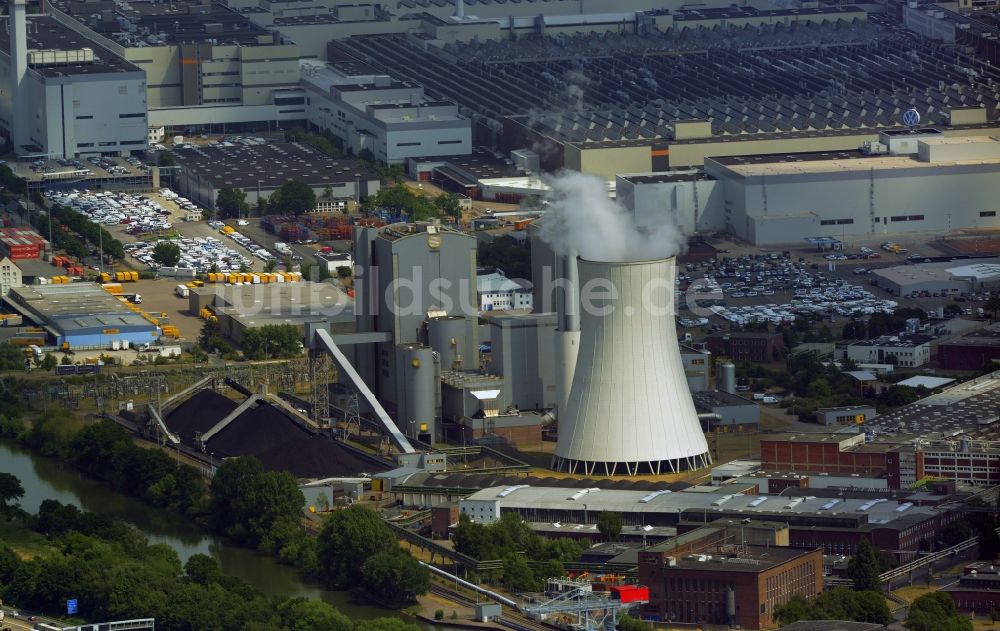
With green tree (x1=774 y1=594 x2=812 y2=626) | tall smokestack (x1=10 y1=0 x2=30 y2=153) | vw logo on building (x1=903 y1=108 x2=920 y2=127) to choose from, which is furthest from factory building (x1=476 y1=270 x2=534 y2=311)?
green tree (x1=774 y1=594 x2=812 y2=626)

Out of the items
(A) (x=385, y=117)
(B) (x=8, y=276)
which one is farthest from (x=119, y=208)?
(B) (x=8, y=276)

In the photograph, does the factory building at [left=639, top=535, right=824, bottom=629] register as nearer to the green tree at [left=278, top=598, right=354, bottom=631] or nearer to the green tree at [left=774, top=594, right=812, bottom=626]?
the green tree at [left=774, top=594, right=812, bottom=626]

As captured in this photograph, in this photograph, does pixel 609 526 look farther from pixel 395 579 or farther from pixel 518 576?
pixel 395 579

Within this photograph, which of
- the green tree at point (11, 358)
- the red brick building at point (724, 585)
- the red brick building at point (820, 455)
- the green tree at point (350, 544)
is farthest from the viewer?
the green tree at point (11, 358)

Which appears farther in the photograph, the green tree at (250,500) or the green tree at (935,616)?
the green tree at (250,500)

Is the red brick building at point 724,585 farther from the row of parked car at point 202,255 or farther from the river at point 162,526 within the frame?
the row of parked car at point 202,255

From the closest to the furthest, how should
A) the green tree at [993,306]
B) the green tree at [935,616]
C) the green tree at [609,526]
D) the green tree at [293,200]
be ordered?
the green tree at [935,616], the green tree at [609,526], the green tree at [993,306], the green tree at [293,200]

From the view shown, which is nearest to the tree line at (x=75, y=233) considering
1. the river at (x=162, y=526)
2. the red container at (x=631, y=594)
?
the river at (x=162, y=526)
